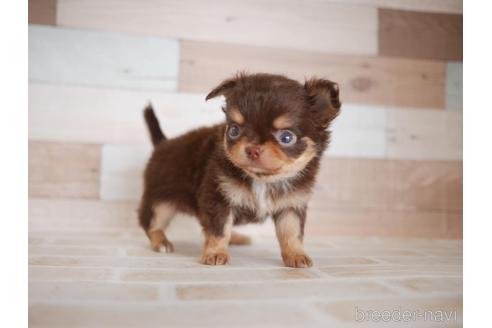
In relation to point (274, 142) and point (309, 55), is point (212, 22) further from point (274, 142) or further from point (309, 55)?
point (274, 142)

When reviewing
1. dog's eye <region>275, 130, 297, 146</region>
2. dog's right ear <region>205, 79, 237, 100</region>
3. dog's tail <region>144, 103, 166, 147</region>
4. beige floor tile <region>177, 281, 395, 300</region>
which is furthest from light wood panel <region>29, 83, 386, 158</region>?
beige floor tile <region>177, 281, 395, 300</region>

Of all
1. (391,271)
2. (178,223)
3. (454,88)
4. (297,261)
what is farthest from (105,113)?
(454,88)

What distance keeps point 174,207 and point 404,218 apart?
4.61 ft

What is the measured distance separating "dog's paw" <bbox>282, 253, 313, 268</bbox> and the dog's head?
0.29m

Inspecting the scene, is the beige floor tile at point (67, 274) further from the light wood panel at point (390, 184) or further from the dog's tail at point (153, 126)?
the light wood panel at point (390, 184)

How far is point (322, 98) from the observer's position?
1.50m

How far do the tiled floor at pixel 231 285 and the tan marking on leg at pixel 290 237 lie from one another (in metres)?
0.06

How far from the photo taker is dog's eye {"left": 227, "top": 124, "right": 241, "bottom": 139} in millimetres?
1428

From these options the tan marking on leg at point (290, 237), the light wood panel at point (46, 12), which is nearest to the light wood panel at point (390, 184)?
the tan marking on leg at point (290, 237)

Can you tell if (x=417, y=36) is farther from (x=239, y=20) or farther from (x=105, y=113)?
(x=105, y=113)

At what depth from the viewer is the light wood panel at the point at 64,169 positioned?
2.25 m

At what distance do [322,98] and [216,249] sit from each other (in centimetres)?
66
